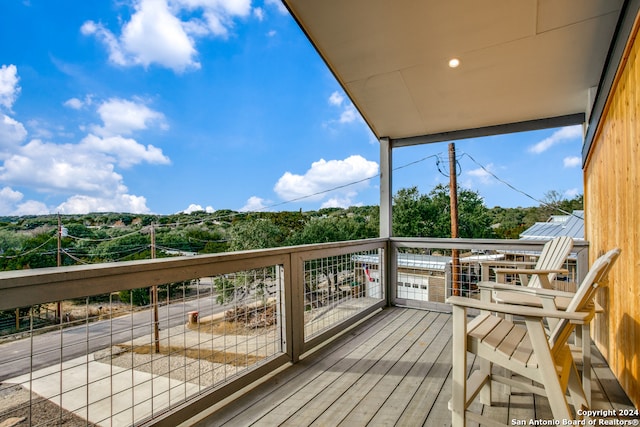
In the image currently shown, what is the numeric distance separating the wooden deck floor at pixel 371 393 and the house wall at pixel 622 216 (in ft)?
0.69

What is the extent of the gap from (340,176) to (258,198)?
8376 mm

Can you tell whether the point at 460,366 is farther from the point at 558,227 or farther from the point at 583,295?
the point at 558,227

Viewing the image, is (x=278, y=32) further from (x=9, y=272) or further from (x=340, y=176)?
(x=9, y=272)

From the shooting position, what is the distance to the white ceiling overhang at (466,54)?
222cm

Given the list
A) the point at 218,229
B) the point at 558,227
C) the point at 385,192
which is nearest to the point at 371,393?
the point at 385,192

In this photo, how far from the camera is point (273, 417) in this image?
1.75 m

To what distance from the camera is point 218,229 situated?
14.6 meters

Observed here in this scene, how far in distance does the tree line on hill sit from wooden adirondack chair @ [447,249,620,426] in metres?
4.78

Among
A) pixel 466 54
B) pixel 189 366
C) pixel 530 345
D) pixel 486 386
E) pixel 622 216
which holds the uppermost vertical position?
pixel 466 54

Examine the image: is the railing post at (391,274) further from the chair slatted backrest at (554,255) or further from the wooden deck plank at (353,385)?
the chair slatted backrest at (554,255)

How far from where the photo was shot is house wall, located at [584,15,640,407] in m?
1.74

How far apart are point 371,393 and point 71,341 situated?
1.65 m

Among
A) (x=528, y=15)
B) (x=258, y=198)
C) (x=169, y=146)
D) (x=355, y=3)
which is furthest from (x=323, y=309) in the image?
(x=169, y=146)

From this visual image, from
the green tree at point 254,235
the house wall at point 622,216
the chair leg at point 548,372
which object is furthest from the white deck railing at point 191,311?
the green tree at point 254,235
